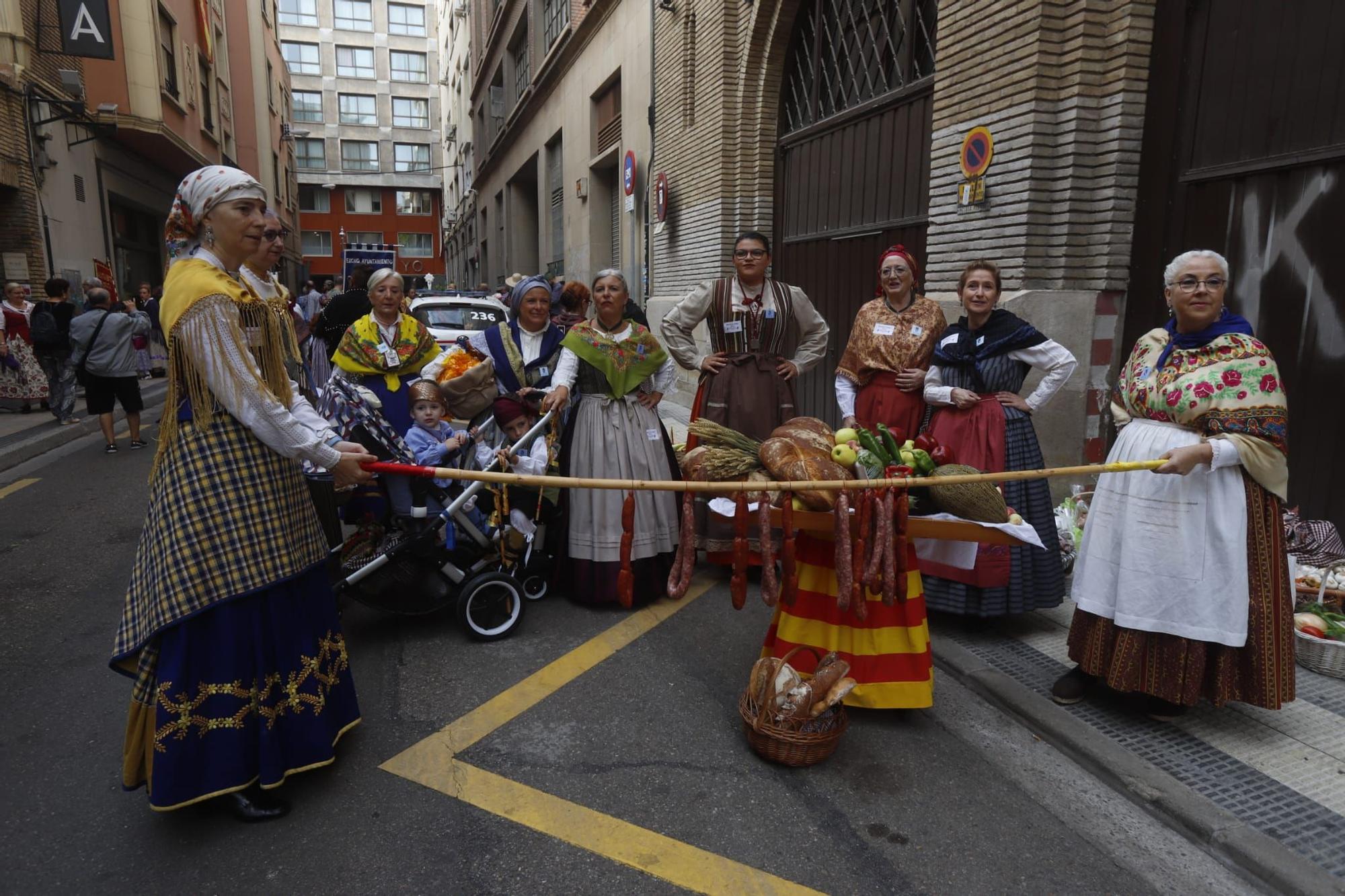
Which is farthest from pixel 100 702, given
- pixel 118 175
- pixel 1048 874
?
pixel 118 175

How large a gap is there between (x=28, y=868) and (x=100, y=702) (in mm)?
1159

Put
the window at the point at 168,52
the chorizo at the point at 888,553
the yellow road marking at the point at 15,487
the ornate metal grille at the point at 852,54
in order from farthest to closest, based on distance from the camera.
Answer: the window at the point at 168,52 < the yellow road marking at the point at 15,487 < the ornate metal grille at the point at 852,54 < the chorizo at the point at 888,553

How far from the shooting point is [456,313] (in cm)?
1110

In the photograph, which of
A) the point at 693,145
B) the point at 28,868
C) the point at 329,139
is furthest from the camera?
the point at 329,139

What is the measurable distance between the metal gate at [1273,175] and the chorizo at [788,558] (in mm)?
3276

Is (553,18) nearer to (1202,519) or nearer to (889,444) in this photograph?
(889,444)

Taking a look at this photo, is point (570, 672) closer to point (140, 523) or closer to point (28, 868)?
point (28, 868)

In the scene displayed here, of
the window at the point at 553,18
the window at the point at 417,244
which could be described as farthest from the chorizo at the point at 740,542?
the window at the point at 417,244

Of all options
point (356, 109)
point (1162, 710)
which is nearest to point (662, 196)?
point (1162, 710)

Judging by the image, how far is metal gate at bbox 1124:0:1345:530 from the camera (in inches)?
164

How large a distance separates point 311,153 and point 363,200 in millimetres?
4212

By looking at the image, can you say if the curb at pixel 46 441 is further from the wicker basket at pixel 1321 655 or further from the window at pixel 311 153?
the window at pixel 311 153

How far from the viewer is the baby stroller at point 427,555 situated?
3.81 metres

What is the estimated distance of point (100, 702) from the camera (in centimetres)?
340
